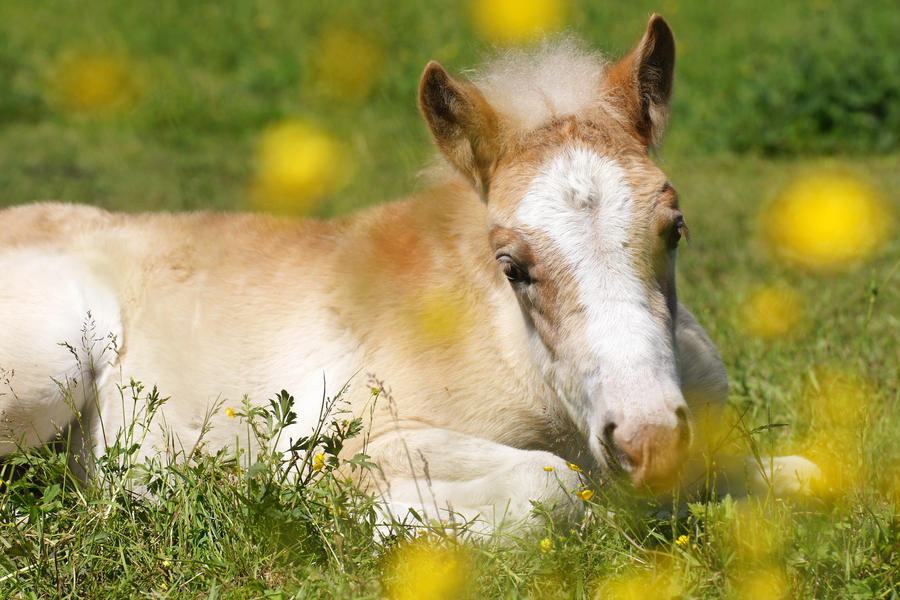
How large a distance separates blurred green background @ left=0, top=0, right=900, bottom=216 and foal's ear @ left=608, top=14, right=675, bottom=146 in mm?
4824

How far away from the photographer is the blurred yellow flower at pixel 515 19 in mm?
3997

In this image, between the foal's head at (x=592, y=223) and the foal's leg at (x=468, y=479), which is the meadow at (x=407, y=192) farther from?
the foal's head at (x=592, y=223)

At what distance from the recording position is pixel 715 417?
3.51 m

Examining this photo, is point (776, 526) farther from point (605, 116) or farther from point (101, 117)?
point (101, 117)

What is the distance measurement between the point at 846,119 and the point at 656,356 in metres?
8.29

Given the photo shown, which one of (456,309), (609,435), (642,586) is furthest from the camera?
(456,309)

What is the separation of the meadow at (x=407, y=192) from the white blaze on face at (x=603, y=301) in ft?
1.04

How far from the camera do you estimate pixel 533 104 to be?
334 cm

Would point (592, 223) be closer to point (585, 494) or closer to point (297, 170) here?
point (585, 494)

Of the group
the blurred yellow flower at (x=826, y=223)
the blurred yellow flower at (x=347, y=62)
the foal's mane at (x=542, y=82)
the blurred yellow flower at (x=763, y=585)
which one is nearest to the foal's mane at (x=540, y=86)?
the foal's mane at (x=542, y=82)

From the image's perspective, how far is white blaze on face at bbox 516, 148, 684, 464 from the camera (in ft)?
8.82

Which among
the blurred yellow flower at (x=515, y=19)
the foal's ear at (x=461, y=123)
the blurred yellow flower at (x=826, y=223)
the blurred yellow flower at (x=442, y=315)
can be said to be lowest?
the blurred yellow flower at (x=826, y=223)

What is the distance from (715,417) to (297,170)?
552 cm

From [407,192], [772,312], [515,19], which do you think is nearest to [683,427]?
[515,19]
